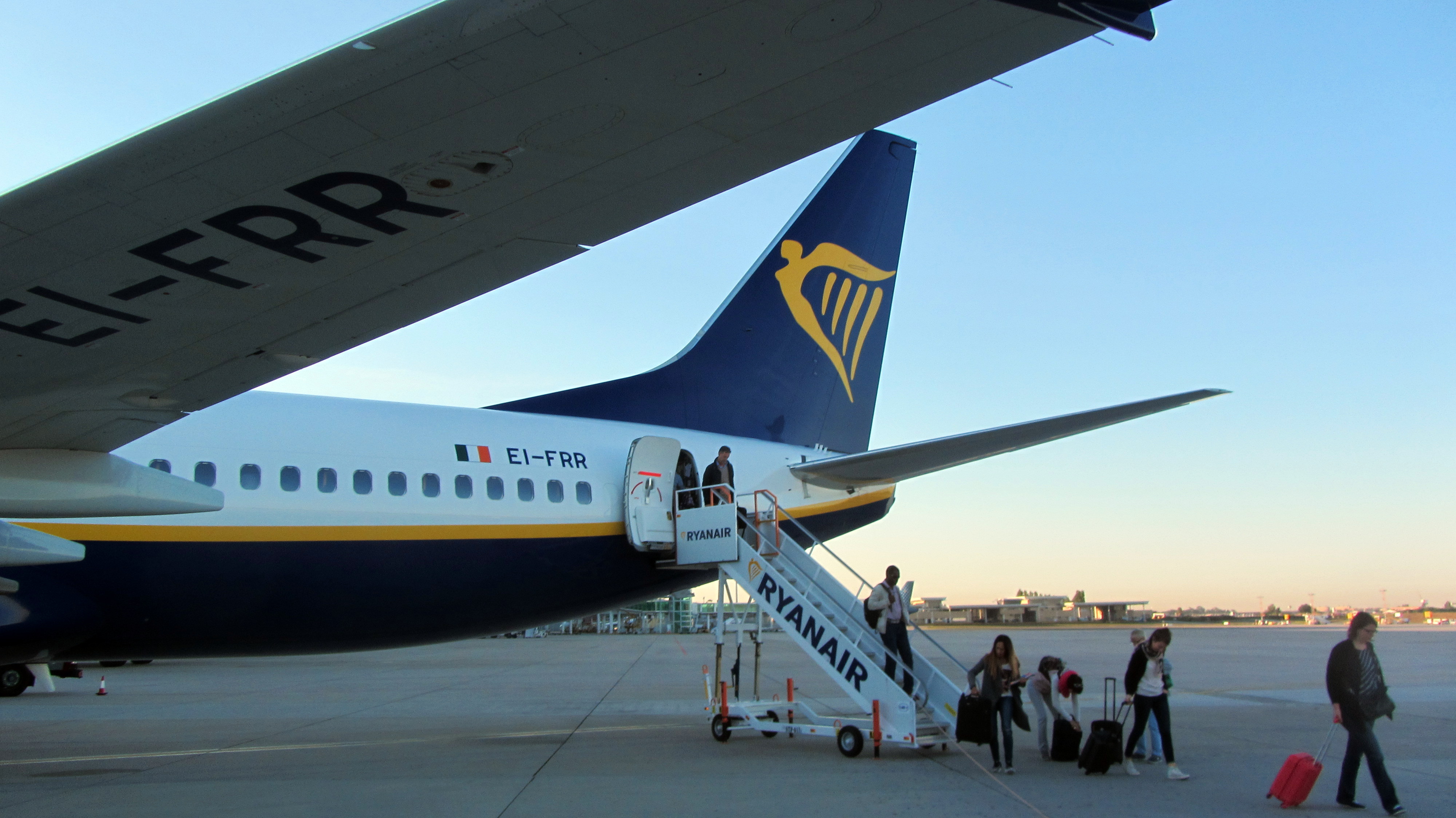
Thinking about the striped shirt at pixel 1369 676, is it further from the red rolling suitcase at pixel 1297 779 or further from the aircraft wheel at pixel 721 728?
the aircraft wheel at pixel 721 728

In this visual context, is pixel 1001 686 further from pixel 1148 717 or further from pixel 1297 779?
pixel 1297 779

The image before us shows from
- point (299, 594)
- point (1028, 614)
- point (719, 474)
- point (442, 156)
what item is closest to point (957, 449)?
point (719, 474)

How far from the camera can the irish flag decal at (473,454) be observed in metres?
12.5

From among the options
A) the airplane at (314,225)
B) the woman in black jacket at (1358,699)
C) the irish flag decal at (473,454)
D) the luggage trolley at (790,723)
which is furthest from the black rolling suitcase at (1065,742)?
the airplane at (314,225)

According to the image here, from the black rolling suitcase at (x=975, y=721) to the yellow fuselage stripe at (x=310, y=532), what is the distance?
206 inches

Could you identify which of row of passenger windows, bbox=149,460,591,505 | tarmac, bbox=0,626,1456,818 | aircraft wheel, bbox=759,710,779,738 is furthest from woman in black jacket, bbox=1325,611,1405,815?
row of passenger windows, bbox=149,460,591,505

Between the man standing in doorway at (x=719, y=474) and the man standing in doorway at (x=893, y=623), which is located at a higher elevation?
the man standing in doorway at (x=719, y=474)

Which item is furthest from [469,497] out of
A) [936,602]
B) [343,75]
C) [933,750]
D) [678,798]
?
[936,602]

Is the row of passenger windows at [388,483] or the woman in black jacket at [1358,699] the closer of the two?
the woman in black jacket at [1358,699]

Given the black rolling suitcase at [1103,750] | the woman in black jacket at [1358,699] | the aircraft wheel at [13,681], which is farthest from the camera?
the aircraft wheel at [13,681]

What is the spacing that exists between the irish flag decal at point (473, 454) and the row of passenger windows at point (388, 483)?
0.23 m

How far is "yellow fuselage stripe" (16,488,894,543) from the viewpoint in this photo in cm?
1005

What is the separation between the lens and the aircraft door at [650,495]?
13.5 meters

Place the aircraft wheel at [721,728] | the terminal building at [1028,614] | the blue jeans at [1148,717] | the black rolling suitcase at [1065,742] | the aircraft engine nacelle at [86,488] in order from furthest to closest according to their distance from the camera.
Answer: the terminal building at [1028,614] → the aircraft wheel at [721,728] → the black rolling suitcase at [1065,742] → the blue jeans at [1148,717] → the aircraft engine nacelle at [86,488]
